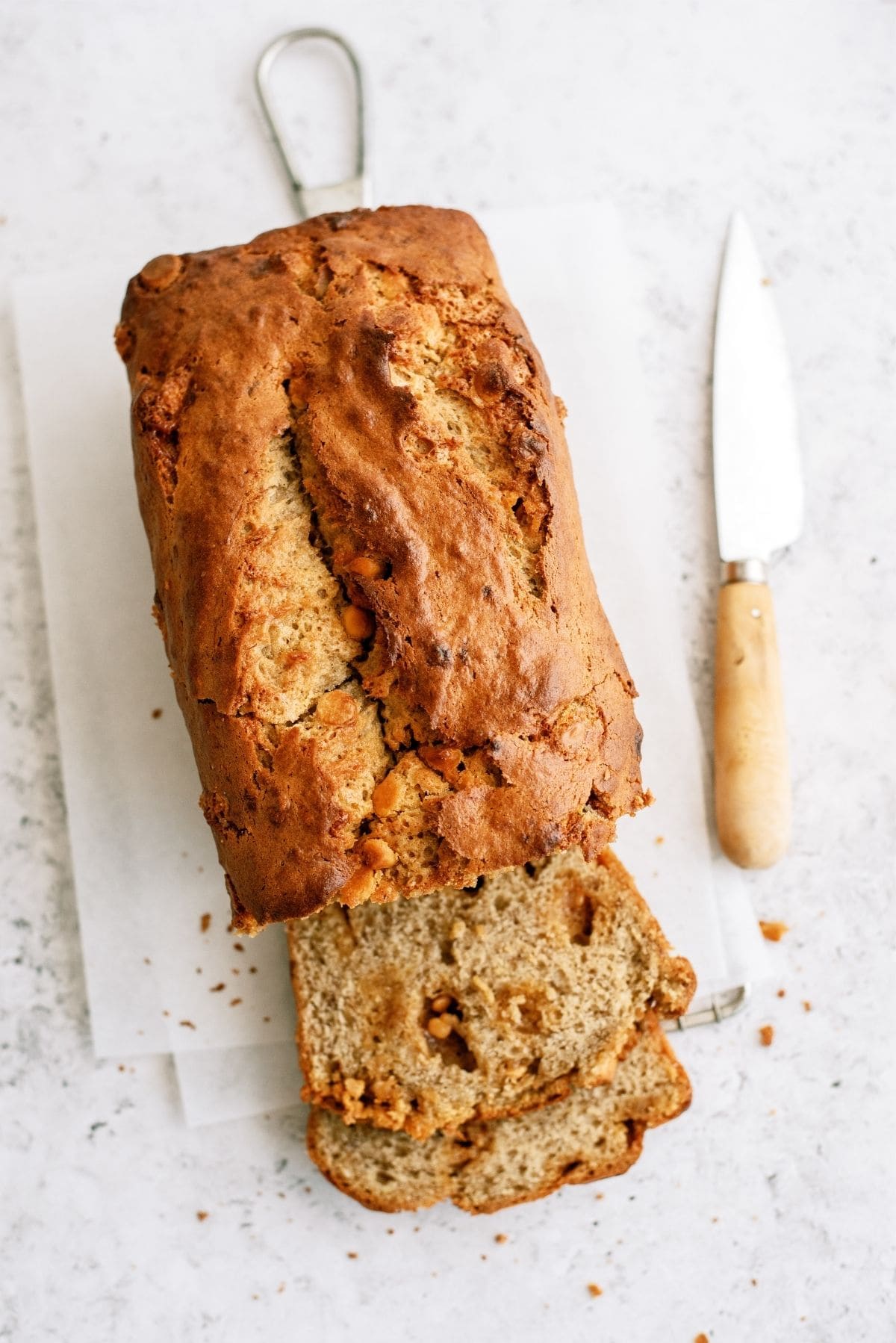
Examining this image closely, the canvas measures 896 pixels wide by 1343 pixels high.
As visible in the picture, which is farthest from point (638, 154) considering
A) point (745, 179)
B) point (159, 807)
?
Result: point (159, 807)

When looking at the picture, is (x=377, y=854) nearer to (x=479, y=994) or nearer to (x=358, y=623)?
(x=358, y=623)

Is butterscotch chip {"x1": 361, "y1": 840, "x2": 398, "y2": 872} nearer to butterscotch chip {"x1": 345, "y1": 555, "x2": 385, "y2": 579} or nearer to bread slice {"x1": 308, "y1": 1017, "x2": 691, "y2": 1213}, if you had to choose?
butterscotch chip {"x1": 345, "y1": 555, "x2": 385, "y2": 579}

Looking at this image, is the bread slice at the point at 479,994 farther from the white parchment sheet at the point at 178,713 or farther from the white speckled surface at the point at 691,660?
the white speckled surface at the point at 691,660

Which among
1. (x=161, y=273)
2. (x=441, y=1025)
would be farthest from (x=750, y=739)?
(x=161, y=273)

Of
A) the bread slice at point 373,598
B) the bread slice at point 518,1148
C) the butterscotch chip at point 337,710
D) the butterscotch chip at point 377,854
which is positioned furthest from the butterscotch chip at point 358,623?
the bread slice at point 518,1148

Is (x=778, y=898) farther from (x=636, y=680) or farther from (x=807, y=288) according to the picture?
(x=807, y=288)
